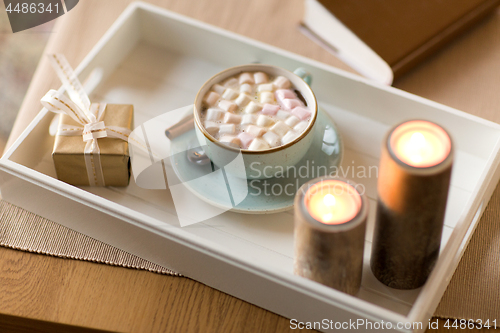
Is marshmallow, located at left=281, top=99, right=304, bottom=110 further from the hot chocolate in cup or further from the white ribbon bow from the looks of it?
the white ribbon bow

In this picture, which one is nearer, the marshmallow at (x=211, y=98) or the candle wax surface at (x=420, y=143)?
the candle wax surface at (x=420, y=143)

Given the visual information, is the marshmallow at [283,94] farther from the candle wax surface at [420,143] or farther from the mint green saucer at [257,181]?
the candle wax surface at [420,143]

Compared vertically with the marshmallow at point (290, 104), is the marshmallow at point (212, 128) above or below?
below

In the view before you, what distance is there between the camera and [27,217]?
3.10ft

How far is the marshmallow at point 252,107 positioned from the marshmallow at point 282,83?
60 millimetres

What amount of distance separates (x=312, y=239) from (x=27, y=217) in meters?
0.56

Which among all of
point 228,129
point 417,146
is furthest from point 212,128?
point 417,146

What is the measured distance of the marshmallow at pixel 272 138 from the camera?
863 mm

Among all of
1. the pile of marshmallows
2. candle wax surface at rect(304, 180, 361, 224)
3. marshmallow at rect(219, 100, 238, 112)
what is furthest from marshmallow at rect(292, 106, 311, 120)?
candle wax surface at rect(304, 180, 361, 224)

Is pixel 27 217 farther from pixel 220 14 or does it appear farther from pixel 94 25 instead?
pixel 220 14

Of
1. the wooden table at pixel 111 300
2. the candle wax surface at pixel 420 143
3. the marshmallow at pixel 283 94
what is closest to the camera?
the candle wax surface at pixel 420 143

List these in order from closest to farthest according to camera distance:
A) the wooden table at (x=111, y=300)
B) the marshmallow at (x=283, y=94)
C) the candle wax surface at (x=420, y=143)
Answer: the candle wax surface at (x=420, y=143)
the wooden table at (x=111, y=300)
the marshmallow at (x=283, y=94)

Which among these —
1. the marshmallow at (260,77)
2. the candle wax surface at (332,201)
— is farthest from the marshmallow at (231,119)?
the candle wax surface at (332,201)

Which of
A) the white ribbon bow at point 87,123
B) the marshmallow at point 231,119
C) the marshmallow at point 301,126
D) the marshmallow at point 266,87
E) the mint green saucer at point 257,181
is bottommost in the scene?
the mint green saucer at point 257,181
